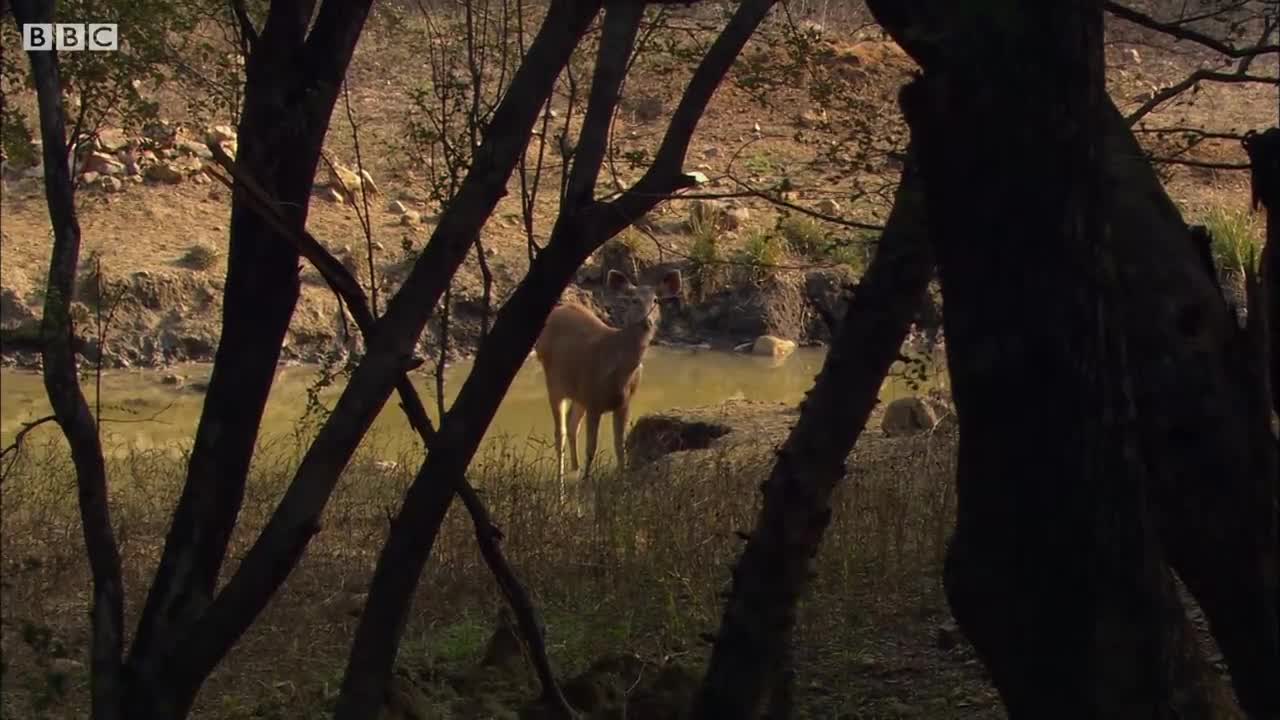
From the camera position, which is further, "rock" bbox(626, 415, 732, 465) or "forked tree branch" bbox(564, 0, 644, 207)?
"rock" bbox(626, 415, 732, 465)

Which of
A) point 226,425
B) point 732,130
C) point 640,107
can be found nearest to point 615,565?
point 226,425

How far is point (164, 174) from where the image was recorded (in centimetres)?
1767

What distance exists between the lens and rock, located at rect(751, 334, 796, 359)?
16203 millimetres

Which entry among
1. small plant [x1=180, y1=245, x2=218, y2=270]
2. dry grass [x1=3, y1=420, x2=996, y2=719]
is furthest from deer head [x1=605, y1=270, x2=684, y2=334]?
small plant [x1=180, y1=245, x2=218, y2=270]

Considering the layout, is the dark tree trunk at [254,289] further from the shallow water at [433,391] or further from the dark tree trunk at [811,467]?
the shallow water at [433,391]

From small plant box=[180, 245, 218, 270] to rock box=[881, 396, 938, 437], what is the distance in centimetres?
814

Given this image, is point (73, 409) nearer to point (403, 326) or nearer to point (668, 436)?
point (403, 326)

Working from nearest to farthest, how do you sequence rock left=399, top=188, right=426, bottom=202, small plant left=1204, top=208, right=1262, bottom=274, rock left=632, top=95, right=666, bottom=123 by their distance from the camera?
small plant left=1204, top=208, right=1262, bottom=274 < rock left=632, top=95, right=666, bottom=123 < rock left=399, top=188, right=426, bottom=202

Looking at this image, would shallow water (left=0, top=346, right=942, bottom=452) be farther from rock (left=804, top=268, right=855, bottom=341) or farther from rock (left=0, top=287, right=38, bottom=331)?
rock (left=0, top=287, right=38, bottom=331)

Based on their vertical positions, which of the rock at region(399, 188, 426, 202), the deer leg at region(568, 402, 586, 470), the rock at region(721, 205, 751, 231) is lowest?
the deer leg at region(568, 402, 586, 470)

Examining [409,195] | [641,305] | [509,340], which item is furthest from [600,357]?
[509,340]

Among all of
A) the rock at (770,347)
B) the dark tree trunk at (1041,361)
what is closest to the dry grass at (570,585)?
the dark tree trunk at (1041,361)

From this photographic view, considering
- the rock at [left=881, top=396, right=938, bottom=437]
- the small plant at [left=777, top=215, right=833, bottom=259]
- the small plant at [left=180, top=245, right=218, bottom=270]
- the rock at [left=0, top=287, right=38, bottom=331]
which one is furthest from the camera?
the small plant at [left=180, top=245, right=218, bottom=270]

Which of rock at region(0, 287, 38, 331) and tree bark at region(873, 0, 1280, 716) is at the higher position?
rock at region(0, 287, 38, 331)
